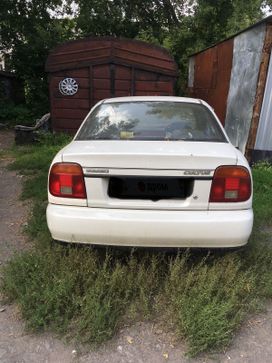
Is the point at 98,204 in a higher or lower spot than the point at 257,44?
lower

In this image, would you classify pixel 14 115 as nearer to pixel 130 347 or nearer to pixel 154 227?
pixel 154 227

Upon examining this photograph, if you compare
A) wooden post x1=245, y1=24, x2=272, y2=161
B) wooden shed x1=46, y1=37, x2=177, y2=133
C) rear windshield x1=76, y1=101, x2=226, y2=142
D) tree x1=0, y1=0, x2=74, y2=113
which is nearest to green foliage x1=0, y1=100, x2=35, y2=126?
tree x1=0, y1=0, x2=74, y2=113

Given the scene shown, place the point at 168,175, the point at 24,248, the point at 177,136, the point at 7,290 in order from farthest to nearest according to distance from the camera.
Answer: the point at 24,248 < the point at 177,136 < the point at 7,290 < the point at 168,175

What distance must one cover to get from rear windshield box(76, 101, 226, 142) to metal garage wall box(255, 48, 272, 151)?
3476 mm

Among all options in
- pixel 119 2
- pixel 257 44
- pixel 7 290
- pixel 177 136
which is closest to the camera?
pixel 7 290

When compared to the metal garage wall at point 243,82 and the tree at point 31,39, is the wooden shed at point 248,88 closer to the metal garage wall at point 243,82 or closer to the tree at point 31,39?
the metal garage wall at point 243,82

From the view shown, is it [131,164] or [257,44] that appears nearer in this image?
[131,164]

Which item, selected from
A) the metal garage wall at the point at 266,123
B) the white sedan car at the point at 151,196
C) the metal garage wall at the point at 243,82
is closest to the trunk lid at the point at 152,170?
the white sedan car at the point at 151,196

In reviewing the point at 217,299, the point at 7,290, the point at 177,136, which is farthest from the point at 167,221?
the point at 7,290

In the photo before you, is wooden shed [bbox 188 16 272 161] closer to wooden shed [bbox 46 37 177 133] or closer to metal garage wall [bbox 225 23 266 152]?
metal garage wall [bbox 225 23 266 152]

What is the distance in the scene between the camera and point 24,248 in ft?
13.0

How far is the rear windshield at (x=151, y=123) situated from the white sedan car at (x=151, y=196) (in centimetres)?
39

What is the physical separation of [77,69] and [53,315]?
30.2ft

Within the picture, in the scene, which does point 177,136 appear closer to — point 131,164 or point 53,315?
point 131,164
